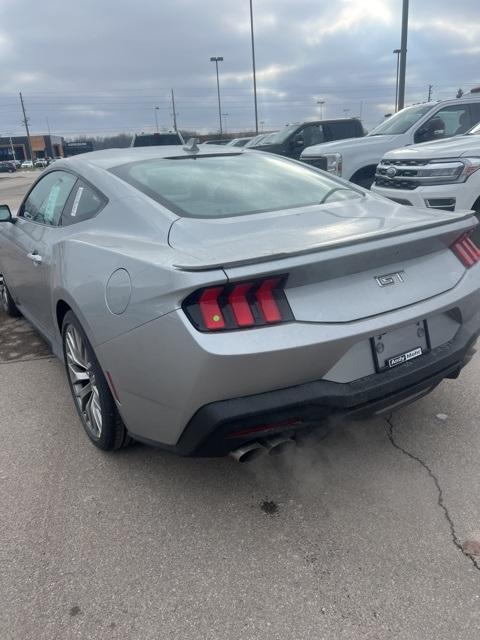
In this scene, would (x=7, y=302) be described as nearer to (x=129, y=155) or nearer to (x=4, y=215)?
(x=4, y=215)

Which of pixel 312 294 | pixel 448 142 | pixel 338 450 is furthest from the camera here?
pixel 448 142

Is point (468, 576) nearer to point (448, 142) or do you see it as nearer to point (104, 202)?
point (104, 202)

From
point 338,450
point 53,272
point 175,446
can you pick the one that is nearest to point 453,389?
point 338,450

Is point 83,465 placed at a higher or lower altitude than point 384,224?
lower

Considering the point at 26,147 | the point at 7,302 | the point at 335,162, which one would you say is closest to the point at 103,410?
the point at 7,302

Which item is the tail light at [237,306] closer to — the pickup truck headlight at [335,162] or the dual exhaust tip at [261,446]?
the dual exhaust tip at [261,446]

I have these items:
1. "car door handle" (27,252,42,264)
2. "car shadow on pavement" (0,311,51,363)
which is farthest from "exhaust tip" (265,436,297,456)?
"car shadow on pavement" (0,311,51,363)

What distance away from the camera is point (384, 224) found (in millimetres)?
2592

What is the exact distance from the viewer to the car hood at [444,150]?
20.4ft

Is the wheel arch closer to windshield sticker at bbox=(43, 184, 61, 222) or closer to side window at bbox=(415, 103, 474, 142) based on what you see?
side window at bbox=(415, 103, 474, 142)

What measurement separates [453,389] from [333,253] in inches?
71.8

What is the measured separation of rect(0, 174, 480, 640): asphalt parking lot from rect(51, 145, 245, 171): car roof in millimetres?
1654

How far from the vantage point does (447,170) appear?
623 centimetres

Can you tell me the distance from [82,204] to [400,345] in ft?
6.69
